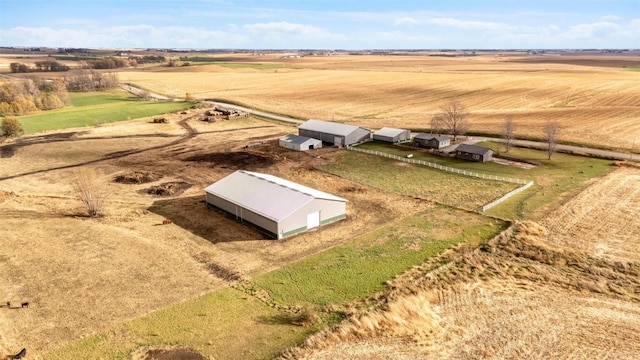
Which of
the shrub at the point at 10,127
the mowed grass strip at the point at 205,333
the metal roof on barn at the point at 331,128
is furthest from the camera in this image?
the shrub at the point at 10,127

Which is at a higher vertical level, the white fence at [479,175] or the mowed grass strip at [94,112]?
the mowed grass strip at [94,112]

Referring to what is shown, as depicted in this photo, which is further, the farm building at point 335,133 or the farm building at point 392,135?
the farm building at point 392,135

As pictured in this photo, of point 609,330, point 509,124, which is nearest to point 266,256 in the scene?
point 609,330

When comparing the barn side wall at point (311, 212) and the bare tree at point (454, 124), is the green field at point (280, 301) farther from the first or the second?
the bare tree at point (454, 124)

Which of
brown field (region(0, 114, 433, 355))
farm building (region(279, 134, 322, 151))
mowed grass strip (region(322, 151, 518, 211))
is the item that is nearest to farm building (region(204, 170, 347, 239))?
brown field (region(0, 114, 433, 355))

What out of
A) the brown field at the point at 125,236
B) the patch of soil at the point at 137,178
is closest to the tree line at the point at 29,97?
the brown field at the point at 125,236

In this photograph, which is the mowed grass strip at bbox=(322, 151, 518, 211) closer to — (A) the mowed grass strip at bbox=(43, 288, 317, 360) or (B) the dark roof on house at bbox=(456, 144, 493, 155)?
(B) the dark roof on house at bbox=(456, 144, 493, 155)

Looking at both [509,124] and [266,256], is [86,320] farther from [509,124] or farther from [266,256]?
[509,124]

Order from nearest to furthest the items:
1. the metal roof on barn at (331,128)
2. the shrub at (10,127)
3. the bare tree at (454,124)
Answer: the metal roof on barn at (331,128) < the bare tree at (454,124) < the shrub at (10,127)
